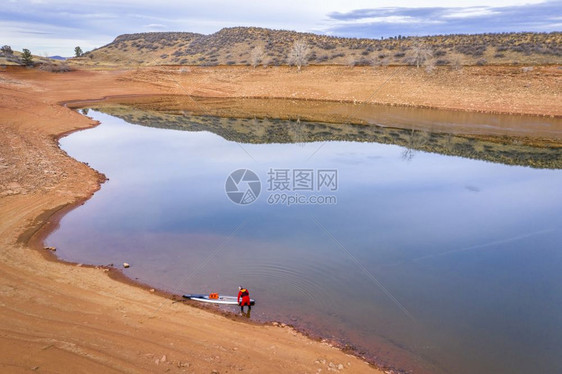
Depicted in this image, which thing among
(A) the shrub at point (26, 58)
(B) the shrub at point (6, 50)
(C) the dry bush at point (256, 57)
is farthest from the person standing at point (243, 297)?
(B) the shrub at point (6, 50)

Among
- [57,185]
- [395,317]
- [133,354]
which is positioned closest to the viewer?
[133,354]

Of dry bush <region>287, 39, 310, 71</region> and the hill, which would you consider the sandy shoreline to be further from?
the hill

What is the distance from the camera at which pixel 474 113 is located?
3916cm

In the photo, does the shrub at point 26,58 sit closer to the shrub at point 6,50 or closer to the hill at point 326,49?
the shrub at point 6,50

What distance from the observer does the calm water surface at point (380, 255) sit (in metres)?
8.68

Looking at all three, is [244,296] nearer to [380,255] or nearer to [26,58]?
[380,255]

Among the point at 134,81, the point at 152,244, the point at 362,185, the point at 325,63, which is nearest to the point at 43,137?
the point at 152,244

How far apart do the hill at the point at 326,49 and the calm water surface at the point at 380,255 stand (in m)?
38.0

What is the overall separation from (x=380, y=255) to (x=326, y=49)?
59356 mm

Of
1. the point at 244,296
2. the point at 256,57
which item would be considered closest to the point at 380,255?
the point at 244,296

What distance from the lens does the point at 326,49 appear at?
65438mm

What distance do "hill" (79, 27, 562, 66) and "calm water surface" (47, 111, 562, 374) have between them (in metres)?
38.0

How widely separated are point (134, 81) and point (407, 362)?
56521mm

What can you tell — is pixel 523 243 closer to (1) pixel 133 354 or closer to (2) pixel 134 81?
(1) pixel 133 354
